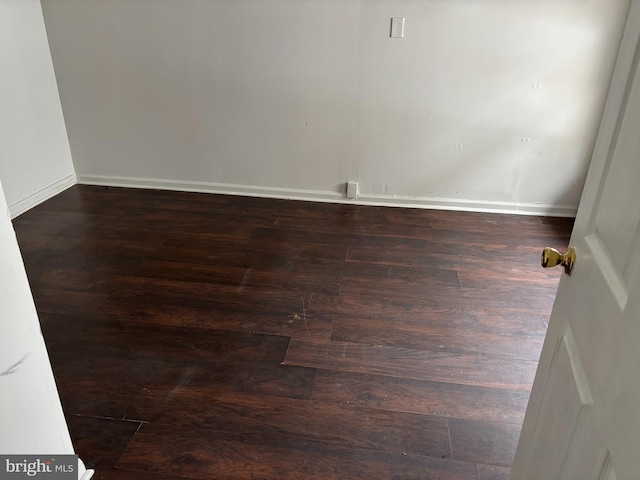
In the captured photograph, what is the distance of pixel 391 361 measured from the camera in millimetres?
1976

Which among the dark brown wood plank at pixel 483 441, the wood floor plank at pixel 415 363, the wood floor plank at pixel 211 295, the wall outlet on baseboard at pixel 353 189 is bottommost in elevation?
the wood floor plank at pixel 211 295

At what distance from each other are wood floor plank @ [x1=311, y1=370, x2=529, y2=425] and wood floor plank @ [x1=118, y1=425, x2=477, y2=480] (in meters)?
0.22

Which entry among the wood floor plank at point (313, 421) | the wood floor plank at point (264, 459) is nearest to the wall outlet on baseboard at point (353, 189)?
the wood floor plank at point (313, 421)

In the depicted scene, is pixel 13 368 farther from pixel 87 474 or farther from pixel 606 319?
pixel 606 319

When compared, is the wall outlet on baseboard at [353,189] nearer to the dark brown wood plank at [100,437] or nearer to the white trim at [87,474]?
the dark brown wood plank at [100,437]

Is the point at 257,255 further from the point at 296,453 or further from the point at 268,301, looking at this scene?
the point at 296,453

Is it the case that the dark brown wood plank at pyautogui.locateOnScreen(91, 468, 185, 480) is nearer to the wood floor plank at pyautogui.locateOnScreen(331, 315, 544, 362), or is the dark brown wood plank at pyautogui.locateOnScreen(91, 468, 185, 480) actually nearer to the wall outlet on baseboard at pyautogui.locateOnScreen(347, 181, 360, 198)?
the wood floor plank at pyautogui.locateOnScreen(331, 315, 544, 362)

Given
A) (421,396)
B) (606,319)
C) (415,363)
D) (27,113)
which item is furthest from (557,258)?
(27,113)

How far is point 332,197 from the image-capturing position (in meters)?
3.64

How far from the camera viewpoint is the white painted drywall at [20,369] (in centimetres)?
107

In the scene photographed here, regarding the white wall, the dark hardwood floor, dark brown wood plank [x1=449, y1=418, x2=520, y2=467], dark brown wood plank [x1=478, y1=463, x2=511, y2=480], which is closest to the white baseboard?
the white wall

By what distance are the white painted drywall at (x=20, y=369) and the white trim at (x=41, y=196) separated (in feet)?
7.89

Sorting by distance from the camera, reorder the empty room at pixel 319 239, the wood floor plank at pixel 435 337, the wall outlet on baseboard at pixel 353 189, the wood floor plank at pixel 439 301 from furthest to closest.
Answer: the wall outlet on baseboard at pixel 353 189 < the wood floor plank at pixel 439 301 < the wood floor plank at pixel 435 337 < the empty room at pixel 319 239

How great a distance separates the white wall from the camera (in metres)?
3.09
